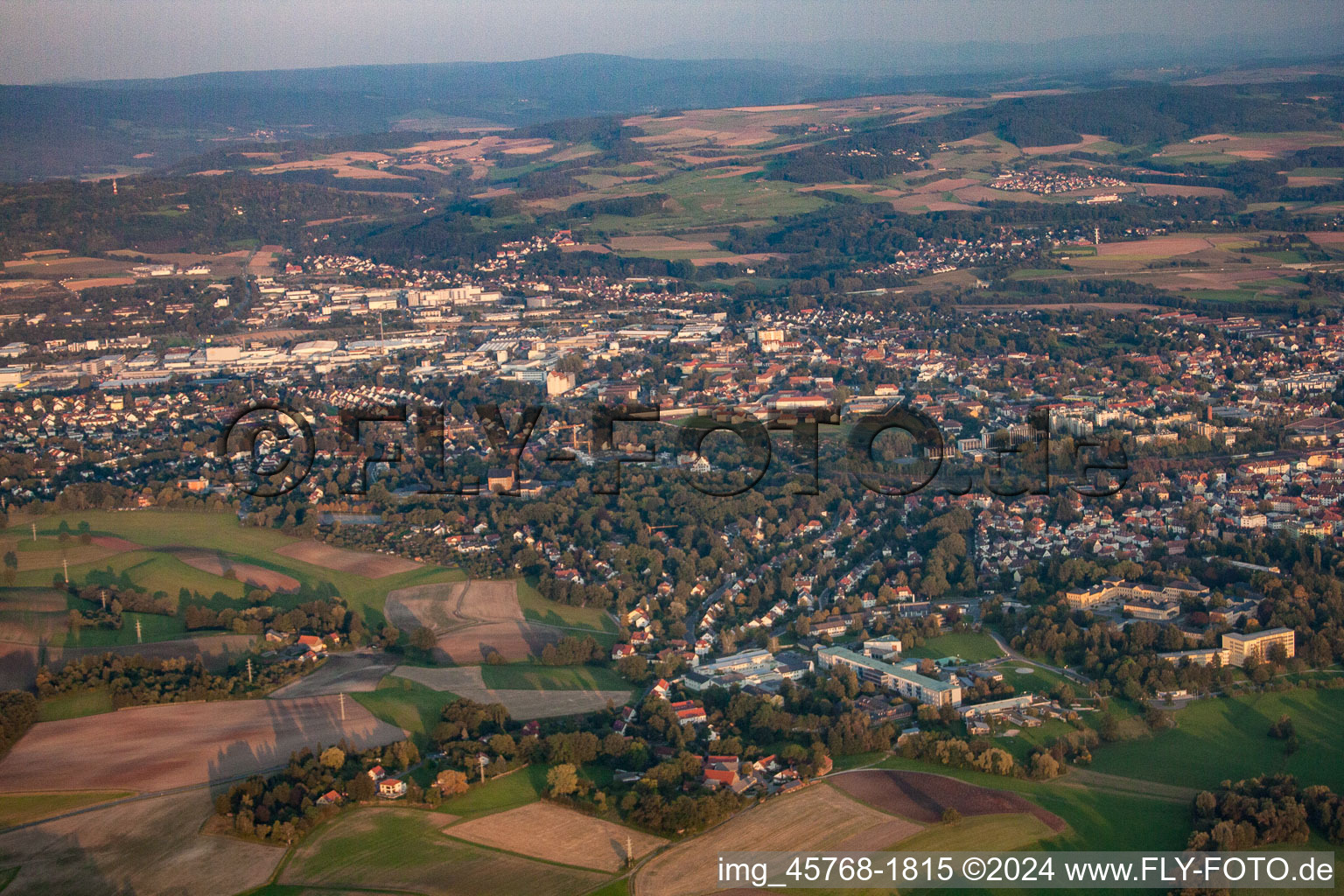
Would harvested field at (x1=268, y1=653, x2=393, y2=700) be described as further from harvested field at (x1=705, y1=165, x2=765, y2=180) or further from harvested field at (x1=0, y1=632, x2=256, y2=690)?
harvested field at (x1=705, y1=165, x2=765, y2=180)

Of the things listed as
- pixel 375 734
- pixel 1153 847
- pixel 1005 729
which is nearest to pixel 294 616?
pixel 375 734

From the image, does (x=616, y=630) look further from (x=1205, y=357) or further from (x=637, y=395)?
(x=1205, y=357)

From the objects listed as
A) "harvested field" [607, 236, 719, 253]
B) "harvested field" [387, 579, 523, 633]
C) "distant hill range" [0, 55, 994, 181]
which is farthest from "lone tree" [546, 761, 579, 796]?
"distant hill range" [0, 55, 994, 181]

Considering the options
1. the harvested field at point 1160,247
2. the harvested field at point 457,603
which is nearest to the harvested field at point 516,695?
the harvested field at point 457,603

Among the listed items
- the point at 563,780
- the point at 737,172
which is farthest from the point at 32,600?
the point at 737,172

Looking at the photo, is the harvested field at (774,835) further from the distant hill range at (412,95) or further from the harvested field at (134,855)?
the distant hill range at (412,95)
